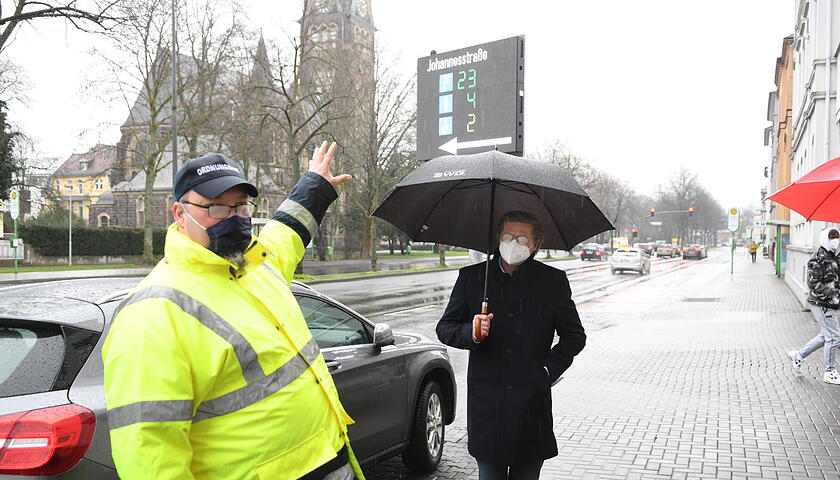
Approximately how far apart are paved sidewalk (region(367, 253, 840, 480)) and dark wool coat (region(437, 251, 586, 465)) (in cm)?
217

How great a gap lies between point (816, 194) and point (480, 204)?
2385 millimetres

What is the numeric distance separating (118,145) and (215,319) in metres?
35.4

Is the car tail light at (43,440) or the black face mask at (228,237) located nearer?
the black face mask at (228,237)

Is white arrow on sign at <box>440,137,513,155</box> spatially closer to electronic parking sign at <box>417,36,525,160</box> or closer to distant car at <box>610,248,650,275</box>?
electronic parking sign at <box>417,36,525,160</box>

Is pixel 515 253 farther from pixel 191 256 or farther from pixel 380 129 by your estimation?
pixel 380 129

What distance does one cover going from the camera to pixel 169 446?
1779mm

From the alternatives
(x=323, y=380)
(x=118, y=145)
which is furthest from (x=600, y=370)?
(x=118, y=145)

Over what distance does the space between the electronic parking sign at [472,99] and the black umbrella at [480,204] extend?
718 centimetres

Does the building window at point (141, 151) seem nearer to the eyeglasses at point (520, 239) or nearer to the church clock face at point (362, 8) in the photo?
the eyeglasses at point (520, 239)

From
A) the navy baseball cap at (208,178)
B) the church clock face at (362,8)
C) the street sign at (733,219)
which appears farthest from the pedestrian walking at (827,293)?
the church clock face at (362,8)

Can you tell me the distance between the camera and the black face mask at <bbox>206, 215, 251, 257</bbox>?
2111 millimetres

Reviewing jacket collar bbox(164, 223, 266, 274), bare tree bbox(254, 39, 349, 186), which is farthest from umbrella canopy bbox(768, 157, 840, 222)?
bare tree bbox(254, 39, 349, 186)

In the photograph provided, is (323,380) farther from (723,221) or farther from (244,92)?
(723,221)

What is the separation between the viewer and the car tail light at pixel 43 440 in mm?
2387
